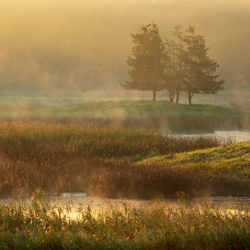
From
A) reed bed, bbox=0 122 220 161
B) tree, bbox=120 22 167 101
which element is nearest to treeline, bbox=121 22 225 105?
tree, bbox=120 22 167 101

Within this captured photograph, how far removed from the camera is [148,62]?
62.6 metres

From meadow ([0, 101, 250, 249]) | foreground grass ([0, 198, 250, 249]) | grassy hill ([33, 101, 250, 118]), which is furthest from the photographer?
grassy hill ([33, 101, 250, 118])

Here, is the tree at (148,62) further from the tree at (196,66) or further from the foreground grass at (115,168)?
the foreground grass at (115,168)

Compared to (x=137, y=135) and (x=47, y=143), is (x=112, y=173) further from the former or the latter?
(x=137, y=135)

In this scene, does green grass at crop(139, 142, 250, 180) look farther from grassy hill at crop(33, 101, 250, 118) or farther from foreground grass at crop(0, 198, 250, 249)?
grassy hill at crop(33, 101, 250, 118)

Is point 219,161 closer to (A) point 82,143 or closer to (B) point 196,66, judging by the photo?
(A) point 82,143

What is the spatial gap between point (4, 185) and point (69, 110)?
44157 mm

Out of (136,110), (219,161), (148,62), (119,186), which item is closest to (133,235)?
(119,186)

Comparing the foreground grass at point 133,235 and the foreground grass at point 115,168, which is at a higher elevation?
the foreground grass at point 133,235

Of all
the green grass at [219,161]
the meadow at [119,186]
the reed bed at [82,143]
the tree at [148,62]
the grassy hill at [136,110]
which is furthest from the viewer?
the tree at [148,62]

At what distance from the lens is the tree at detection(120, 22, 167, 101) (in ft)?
204

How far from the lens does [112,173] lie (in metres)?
11.9

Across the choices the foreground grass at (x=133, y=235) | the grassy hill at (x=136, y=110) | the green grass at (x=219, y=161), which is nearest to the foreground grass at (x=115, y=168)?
the green grass at (x=219, y=161)

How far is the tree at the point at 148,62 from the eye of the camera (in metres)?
62.2
